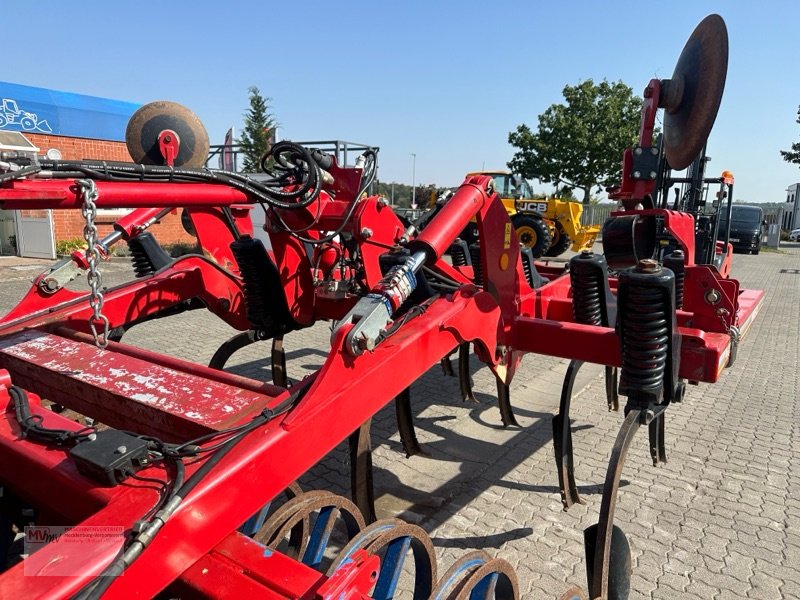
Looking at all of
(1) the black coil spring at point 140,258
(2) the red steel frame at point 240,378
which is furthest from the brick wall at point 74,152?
(2) the red steel frame at point 240,378

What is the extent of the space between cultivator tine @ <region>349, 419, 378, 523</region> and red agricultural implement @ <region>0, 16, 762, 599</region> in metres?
0.01

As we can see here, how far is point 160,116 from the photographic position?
345 centimetres

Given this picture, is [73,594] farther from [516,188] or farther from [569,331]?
[516,188]

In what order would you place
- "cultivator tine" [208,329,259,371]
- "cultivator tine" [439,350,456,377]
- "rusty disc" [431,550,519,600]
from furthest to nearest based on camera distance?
"cultivator tine" [439,350,456,377], "cultivator tine" [208,329,259,371], "rusty disc" [431,550,519,600]

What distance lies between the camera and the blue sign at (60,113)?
14.0 meters

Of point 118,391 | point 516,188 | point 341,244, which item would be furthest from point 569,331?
point 516,188

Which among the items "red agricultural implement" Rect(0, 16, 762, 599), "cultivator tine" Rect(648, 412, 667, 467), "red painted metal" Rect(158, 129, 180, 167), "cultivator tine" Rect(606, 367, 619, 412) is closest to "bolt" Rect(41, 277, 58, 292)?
"red agricultural implement" Rect(0, 16, 762, 599)

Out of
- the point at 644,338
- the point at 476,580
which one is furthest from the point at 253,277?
the point at 476,580

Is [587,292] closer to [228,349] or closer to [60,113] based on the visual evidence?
[228,349]

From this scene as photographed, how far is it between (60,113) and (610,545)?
1664cm

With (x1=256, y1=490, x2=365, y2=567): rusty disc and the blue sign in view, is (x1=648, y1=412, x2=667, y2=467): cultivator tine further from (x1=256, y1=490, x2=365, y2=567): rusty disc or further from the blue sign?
the blue sign

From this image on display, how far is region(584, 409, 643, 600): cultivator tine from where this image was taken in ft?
7.75

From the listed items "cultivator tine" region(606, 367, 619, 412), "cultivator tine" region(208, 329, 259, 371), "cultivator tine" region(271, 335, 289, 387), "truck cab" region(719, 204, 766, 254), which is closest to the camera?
"cultivator tine" region(208, 329, 259, 371)

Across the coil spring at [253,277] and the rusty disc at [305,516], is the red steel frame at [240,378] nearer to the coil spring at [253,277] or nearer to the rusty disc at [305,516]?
the coil spring at [253,277]
